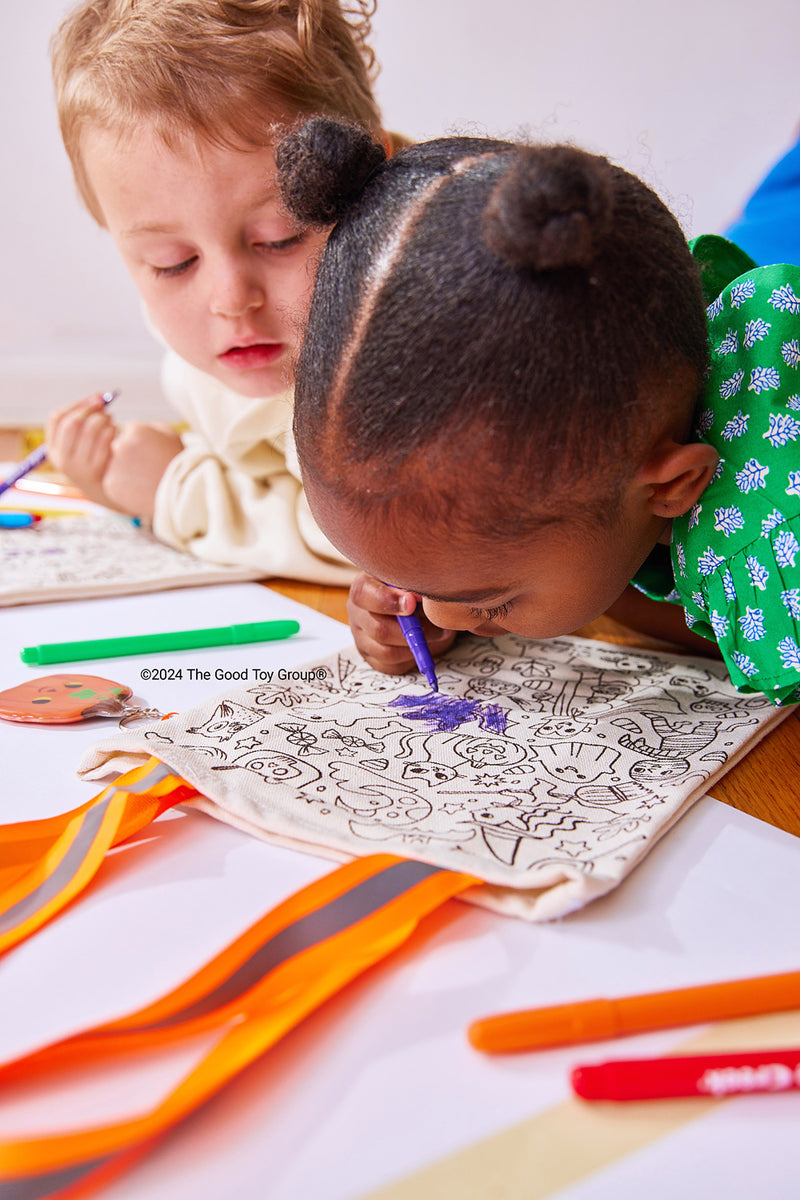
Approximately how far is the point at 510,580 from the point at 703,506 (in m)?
0.13

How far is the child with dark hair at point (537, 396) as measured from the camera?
0.38 m

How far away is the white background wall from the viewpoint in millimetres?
1319

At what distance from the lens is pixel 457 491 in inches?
16.2

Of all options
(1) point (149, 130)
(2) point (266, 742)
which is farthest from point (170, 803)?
(1) point (149, 130)

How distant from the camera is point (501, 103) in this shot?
1.41 meters

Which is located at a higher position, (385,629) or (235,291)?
(235,291)

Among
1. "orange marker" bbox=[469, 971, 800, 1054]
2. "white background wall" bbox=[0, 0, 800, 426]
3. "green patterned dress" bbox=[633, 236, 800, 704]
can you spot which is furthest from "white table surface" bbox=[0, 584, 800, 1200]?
"white background wall" bbox=[0, 0, 800, 426]

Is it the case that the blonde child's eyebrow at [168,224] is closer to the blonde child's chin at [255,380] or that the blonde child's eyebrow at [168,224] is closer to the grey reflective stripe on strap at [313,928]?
the blonde child's chin at [255,380]

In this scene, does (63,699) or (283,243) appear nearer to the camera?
(63,699)

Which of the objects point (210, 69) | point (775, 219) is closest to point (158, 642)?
point (210, 69)

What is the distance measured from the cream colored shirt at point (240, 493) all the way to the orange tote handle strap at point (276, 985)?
1.65 feet

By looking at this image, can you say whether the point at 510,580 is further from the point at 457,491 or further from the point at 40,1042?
the point at 40,1042

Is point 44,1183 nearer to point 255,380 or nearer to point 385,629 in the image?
point 385,629

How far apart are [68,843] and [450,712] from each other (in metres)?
0.24
